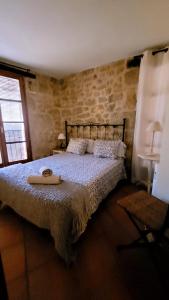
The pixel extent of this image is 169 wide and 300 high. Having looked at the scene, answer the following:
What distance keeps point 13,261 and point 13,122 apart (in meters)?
2.54

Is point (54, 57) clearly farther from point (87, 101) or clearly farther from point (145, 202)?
point (145, 202)

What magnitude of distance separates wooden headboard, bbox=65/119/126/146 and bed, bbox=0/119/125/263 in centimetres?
109

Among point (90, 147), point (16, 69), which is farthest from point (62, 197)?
point (16, 69)

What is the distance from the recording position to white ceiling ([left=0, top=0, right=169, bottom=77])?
1.46m

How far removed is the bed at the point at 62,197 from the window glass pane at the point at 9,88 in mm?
1670

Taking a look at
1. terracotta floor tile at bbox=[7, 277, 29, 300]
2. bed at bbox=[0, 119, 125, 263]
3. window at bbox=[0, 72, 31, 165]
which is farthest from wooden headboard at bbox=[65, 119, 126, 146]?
terracotta floor tile at bbox=[7, 277, 29, 300]

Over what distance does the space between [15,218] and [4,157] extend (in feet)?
4.70

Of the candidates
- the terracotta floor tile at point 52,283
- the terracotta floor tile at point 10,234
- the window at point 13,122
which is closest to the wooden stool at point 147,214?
the terracotta floor tile at point 52,283

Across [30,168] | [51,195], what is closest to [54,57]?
[30,168]

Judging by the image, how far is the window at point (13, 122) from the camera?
2828mm

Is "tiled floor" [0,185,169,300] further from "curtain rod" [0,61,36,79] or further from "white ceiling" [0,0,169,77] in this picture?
"curtain rod" [0,61,36,79]

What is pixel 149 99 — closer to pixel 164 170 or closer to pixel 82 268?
pixel 164 170

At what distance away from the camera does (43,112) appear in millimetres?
3570

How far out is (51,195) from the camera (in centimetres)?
139
